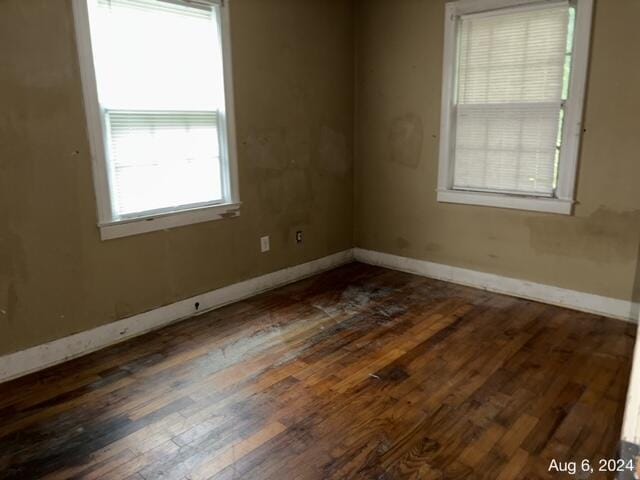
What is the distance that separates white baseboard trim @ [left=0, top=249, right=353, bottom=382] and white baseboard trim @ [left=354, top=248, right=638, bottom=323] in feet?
2.46

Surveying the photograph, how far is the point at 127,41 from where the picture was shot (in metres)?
2.89

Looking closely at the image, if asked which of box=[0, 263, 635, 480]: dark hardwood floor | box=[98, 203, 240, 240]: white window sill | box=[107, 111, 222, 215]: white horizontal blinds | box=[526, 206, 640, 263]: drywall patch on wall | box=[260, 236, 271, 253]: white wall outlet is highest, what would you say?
box=[107, 111, 222, 215]: white horizontal blinds

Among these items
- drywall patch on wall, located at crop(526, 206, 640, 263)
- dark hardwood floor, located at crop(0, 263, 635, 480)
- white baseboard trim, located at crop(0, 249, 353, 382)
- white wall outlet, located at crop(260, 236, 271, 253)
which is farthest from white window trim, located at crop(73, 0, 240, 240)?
drywall patch on wall, located at crop(526, 206, 640, 263)

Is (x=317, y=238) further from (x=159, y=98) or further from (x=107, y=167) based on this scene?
(x=107, y=167)

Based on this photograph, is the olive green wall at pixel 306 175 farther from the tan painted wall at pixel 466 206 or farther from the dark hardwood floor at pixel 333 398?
the dark hardwood floor at pixel 333 398

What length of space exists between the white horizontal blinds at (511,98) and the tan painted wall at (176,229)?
1.16 metres

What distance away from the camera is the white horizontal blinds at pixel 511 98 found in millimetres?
3402

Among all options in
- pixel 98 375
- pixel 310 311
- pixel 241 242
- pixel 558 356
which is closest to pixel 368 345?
pixel 310 311

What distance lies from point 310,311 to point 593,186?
2204mm

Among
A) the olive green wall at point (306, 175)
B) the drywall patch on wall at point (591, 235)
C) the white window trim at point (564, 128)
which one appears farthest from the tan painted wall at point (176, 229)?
the drywall patch on wall at point (591, 235)

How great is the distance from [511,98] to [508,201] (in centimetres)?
78

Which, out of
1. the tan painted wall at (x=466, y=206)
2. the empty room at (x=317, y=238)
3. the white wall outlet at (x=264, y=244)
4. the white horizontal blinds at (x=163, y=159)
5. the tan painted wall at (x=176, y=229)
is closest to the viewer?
the empty room at (x=317, y=238)

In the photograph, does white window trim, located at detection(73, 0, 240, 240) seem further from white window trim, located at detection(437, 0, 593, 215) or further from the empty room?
white window trim, located at detection(437, 0, 593, 215)

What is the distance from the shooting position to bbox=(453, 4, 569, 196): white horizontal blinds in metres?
3.40
